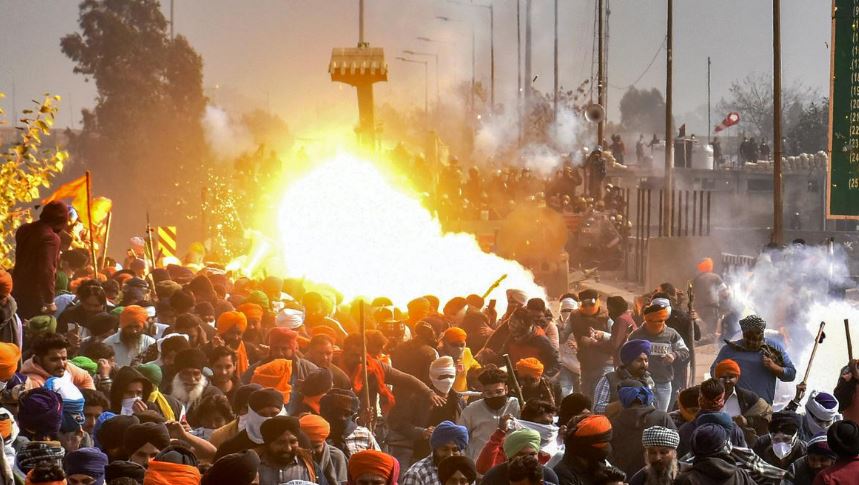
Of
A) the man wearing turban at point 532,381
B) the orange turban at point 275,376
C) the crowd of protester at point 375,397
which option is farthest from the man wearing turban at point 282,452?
the man wearing turban at point 532,381

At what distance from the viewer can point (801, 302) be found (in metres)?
17.7

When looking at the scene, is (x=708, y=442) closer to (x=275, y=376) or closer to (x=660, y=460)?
(x=660, y=460)

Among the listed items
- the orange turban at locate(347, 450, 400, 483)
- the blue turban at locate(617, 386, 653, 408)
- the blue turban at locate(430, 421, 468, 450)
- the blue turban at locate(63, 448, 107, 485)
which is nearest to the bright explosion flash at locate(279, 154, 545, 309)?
the blue turban at locate(617, 386, 653, 408)

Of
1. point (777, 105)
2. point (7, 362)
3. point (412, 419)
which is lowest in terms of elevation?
point (412, 419)

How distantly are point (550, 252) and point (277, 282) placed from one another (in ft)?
47.0

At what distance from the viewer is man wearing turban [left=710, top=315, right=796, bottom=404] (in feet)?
36.6

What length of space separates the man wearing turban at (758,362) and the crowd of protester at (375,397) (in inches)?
0.7

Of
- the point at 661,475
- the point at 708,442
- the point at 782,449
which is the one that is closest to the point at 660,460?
the point at 661,475

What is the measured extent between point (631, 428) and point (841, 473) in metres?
1.57

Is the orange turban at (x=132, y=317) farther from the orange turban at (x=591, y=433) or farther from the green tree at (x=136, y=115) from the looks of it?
the green tree at (x=136, y=115)

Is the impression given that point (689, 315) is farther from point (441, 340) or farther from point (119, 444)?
point (119, 444)

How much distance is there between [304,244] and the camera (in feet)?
83.1

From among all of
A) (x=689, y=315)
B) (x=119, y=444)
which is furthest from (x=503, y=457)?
(x=689, y=315)

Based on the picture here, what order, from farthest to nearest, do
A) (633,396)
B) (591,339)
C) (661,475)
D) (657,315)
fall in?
(591,339) → (657,315) → (633,396) → (661,475)
